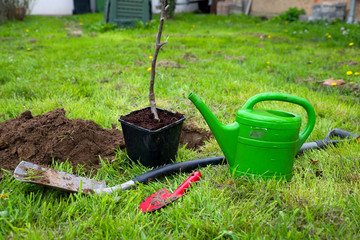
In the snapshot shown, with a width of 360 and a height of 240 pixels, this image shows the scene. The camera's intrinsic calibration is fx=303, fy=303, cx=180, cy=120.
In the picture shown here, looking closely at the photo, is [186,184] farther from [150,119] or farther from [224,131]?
[150,119]

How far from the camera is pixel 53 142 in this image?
6.21ft

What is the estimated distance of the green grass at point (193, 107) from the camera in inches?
53.2

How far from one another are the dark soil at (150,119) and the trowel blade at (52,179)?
1.39 feet

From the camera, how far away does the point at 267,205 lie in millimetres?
1467

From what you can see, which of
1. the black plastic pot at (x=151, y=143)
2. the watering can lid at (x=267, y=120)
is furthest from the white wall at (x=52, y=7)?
the watering can lid at (x=267, y=120)

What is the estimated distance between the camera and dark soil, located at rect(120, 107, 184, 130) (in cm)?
181

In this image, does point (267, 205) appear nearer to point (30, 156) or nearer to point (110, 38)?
point (30, 156)

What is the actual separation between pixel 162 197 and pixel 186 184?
148 millimetres

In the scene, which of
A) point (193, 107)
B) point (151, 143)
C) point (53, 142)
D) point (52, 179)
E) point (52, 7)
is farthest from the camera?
point (52, 7)

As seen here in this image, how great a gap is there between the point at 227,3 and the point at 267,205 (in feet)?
34.3

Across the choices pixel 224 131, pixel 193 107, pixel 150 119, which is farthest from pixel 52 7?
pixel 224 131

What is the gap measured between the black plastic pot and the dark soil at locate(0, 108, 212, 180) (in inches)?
4.2

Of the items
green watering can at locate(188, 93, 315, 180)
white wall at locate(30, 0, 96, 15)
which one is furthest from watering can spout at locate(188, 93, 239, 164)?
white wall at locate(30, 0, 96, 15)

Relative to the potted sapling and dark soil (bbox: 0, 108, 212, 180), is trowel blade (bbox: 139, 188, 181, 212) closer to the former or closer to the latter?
the potted sapling
